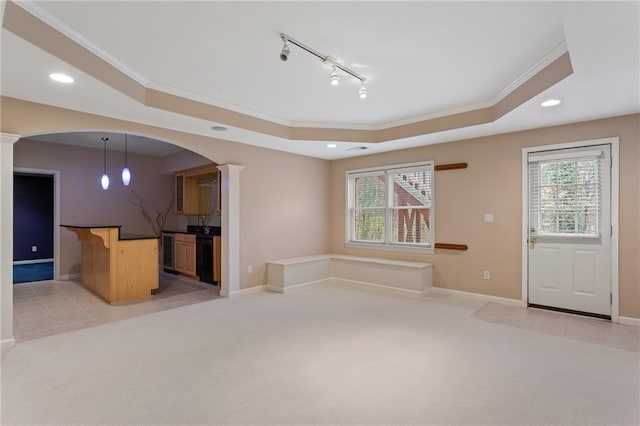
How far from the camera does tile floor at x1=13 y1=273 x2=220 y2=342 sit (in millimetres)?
3621

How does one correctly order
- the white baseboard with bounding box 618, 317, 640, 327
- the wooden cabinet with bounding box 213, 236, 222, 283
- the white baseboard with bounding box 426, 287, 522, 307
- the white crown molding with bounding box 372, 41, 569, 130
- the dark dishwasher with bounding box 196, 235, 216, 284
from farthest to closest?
1. the dark dishwasher with bounding box 196, 235, 216, 284
2. the wooden cabinet with bounding box 213, 236, 222, 283
3. the white baseboard with bounding box 426, 287, 522, 307
4. the white baseboard with bounding box 618, 317, 640, 327
5. the white crown molding with bounding box 372, 41, 569, 130

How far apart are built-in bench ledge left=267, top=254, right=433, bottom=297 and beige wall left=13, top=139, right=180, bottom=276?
13.2 feet

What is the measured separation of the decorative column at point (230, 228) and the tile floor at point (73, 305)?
0.33 m

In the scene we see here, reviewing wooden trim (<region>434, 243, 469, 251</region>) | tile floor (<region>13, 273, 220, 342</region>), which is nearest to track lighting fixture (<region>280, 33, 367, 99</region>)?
wooden trim (<region>434, 243, 469, 251</region>)

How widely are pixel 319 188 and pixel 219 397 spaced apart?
4.65 meters

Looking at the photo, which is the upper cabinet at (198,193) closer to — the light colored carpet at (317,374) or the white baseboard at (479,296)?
the light colored carpet at (317,374)

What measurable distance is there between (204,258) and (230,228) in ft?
4.77

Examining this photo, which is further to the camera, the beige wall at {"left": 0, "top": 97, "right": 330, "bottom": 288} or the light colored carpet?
the beige wall at {"left": 0, "top": 97, "right": 330, "bottom": 288}

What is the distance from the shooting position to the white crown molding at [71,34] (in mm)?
2137

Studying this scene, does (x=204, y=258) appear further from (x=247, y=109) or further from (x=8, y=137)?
(x=8, y=137)

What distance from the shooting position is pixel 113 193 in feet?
23.2

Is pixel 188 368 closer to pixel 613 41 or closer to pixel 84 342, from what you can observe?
pixel 84 342

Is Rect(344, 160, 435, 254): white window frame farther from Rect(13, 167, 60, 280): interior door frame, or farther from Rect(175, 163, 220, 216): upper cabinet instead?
Rect(13, 167, 60, 280): interior door frame

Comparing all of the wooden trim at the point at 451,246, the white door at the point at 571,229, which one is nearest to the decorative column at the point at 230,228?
the wooden trim at the point at 451,246
